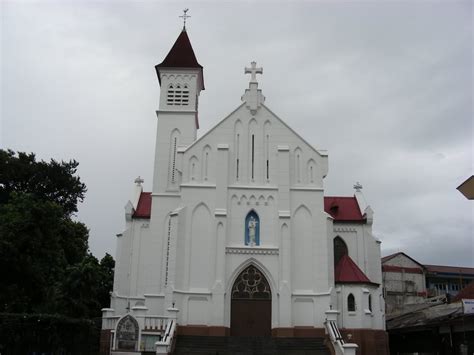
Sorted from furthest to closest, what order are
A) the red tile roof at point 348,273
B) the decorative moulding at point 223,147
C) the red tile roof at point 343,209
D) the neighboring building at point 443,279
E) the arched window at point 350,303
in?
the neighboring building at point 443,279
the red tile roof at point 343,209
the decorative moulding at point 223,147
the red tile roof at point 348,273
the arched window at point 350,303

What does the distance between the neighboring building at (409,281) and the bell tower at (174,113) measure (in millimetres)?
34933

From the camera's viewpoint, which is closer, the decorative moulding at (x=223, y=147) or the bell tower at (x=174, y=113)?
the decorative moulding at (x=223, y=147)

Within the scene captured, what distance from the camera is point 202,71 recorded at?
38.8 meters

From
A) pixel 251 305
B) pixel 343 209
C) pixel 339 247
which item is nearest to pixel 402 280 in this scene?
pixel 343 209

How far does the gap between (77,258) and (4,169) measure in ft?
30.2

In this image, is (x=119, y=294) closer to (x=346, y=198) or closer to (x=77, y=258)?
(x=77, y=258)

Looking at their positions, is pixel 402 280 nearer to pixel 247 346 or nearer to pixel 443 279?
pixel 443 279

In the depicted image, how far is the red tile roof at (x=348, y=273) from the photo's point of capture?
3169 cm

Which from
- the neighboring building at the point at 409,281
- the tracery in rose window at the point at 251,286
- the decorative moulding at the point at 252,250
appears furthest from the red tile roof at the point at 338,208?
the neighboring building at the point at 409,281

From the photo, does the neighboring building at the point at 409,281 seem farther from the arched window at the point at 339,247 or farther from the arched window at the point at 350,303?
the arched window at the point at 350,303

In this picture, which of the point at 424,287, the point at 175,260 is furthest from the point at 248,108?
the point at 424,287

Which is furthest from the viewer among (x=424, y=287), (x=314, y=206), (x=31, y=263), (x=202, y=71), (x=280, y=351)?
(x=424, y=287)

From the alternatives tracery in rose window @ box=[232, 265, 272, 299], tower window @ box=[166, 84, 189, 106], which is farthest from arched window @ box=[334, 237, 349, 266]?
tower window @ box=[166, 84, 189, 106]

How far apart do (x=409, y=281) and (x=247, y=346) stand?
41.5 metres
